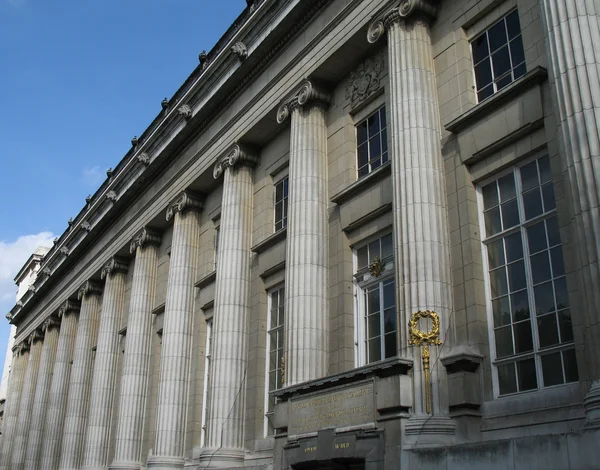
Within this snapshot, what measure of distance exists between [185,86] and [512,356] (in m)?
20.5

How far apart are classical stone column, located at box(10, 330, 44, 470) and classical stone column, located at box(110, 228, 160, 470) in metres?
20.3

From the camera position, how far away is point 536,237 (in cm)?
1411

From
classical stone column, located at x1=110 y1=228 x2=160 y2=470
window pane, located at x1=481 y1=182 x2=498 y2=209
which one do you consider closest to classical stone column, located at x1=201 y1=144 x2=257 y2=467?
classical stone column, located at x1=110 y1=228 x2=160 y2=470

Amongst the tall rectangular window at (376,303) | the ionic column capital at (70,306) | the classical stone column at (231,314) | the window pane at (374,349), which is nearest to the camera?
the tall rectangular window at (376,303)

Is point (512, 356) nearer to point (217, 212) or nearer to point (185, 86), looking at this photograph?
point (217, 212)

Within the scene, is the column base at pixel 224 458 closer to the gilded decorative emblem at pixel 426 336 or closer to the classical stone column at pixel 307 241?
the classical stone column at pixel 307 241

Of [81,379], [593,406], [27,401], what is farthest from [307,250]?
[27,401]

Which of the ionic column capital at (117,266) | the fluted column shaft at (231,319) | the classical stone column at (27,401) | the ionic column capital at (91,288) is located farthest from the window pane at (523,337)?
the classical stone column at (27,401)

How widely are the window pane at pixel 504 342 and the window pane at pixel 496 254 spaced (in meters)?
1.42

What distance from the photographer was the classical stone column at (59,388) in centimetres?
3944

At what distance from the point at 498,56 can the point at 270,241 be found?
9790 millimetres

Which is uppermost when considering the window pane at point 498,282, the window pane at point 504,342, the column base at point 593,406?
the window pane at point 498,282

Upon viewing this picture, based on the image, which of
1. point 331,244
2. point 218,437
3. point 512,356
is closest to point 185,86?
point 331,244

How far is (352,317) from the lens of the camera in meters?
18.6
